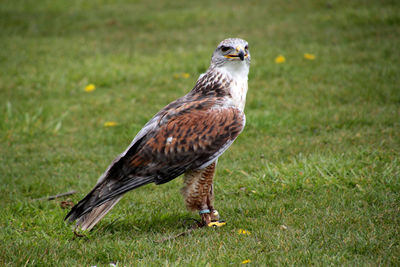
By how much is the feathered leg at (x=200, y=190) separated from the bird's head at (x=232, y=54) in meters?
1.05

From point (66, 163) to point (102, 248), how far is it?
2980mm

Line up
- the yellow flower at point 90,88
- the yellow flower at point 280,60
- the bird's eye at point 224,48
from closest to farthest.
→ 1. the bird's eye at point 224,48
2. the yellow flower at point 90,88
3. the yellow flower at point 280,60

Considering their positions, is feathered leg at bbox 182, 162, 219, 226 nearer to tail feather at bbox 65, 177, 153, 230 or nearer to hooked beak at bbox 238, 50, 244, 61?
tail feather at bbox 65, 177, 153, 230

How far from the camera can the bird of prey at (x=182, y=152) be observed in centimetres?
484

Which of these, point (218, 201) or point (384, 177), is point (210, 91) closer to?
point (218, 201)

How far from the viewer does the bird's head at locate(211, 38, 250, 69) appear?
16.5ft

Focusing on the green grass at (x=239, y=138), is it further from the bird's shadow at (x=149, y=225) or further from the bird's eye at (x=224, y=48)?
the bird's eye at (x=224, y=48)

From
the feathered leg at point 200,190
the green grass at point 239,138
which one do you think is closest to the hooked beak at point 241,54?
Answer: the feathered leg at point 200,190

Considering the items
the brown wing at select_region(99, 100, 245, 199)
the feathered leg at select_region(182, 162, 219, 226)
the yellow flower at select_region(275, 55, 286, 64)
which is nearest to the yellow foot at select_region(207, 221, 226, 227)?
the feathered leg at select_region(182, 162, 219, 226)

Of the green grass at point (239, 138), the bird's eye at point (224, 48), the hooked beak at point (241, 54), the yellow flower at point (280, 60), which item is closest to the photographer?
the green grass at point (239, 138)

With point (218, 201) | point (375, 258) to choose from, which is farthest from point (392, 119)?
point (375, 258)

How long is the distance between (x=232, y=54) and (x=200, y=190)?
55.3 inches

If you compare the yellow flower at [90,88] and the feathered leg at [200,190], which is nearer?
the feathered leg at [200,190]

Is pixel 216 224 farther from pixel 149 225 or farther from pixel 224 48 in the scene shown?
pixel 224 48
